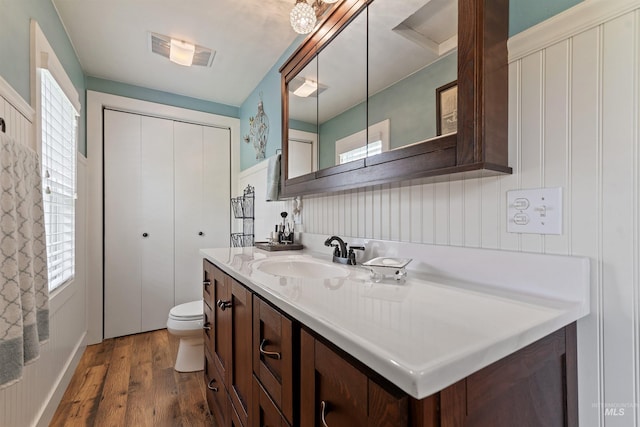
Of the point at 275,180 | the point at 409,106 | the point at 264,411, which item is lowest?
the point at 264,411

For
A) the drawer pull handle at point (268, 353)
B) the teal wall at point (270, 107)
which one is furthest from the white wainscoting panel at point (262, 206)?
the drawer pull handle at point (268, 353)

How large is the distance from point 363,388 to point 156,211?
115 inches

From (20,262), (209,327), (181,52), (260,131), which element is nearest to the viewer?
(20,262)

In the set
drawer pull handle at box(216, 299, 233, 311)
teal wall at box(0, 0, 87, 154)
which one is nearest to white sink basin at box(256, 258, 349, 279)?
drawer pull handle at box(216, 299, 233, 311)

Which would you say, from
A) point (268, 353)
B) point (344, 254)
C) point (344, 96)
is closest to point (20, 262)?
point (268, 353)

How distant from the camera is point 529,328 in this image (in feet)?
1.70

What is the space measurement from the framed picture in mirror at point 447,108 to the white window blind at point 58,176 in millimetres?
1900

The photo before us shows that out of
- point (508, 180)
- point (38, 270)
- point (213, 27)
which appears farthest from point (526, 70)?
point (213, 27)

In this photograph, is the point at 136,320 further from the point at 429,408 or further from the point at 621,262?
the point at 621,262

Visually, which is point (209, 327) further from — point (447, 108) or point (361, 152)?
point (447, 108)

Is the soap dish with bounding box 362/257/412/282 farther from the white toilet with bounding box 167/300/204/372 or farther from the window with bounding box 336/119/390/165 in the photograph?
the white toilet with bounding box 167/300/204/372

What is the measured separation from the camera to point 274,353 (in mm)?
776

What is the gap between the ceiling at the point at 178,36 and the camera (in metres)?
1.74

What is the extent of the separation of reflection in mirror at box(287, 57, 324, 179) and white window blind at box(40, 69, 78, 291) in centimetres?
129
